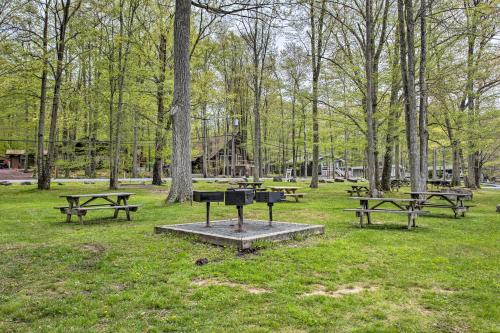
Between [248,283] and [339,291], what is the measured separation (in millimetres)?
1042

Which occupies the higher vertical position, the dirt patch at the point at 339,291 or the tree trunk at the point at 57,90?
the tree trunk at the point at 57,90

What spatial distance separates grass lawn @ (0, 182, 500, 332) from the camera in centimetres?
338

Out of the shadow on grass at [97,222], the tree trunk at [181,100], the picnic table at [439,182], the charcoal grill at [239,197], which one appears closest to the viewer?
the charcoal grill at [239,197]

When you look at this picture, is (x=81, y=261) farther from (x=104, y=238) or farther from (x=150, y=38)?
(x=150, y=38)

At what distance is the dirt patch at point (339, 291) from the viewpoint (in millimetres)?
4090

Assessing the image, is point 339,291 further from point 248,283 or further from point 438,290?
point 438,290

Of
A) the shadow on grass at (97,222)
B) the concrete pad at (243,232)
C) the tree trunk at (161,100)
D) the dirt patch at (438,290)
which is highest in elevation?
the tree trunk at (161,100)

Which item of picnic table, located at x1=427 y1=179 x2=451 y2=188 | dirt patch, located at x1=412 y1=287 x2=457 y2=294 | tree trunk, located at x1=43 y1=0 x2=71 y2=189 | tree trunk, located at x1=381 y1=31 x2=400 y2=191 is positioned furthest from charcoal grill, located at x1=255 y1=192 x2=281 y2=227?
picnic table, located at x1=427 y1=179 x2=451 y2=188

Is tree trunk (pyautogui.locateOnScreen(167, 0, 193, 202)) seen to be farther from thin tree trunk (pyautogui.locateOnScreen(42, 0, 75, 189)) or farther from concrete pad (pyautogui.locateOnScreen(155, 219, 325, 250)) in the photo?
thin tree trunk (pyautogui.locateOnScreen(42, 0, 75, 189))

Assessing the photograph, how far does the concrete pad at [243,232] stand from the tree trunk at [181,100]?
4387 millimetres

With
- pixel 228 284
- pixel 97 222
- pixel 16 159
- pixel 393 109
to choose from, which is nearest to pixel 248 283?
pixel 228 284

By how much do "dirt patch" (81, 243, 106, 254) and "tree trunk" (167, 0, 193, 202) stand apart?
5906 millimetres

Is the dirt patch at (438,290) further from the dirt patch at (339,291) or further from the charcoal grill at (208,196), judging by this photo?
the charcoal grill at (208,196)

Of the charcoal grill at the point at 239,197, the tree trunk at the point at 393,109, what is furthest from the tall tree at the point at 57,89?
the tree trunk at the point at 393,109
